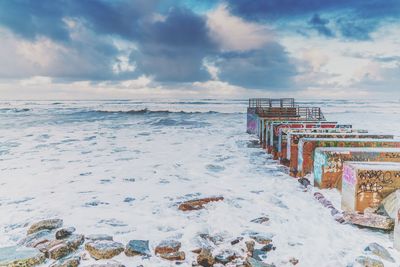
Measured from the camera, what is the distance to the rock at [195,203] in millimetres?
6465

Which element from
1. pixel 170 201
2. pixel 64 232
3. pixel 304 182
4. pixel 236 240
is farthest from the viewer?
pixel 304 182

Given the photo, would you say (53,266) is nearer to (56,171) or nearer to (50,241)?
(50,241)

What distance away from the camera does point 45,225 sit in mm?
5449

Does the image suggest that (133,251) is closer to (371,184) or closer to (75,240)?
(75,240)

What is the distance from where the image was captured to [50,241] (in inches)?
191

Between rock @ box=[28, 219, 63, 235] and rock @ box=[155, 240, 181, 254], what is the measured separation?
2073mm

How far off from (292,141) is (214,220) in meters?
4.63

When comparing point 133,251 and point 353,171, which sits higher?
point 353,171

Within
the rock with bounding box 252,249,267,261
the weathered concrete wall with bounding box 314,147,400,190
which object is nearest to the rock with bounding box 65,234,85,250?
the rock with bounding box 252,249,267,261

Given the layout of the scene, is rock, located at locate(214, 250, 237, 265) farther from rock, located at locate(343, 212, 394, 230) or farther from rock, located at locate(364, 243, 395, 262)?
rock, located at locate(343, 212, 394, 230)

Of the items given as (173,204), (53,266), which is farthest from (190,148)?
(53,266)

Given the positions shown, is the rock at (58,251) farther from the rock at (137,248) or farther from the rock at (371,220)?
the rock at (371,220)

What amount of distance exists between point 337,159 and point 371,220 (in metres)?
2.05

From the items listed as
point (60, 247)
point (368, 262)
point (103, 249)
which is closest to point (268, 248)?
point (368, 262)
